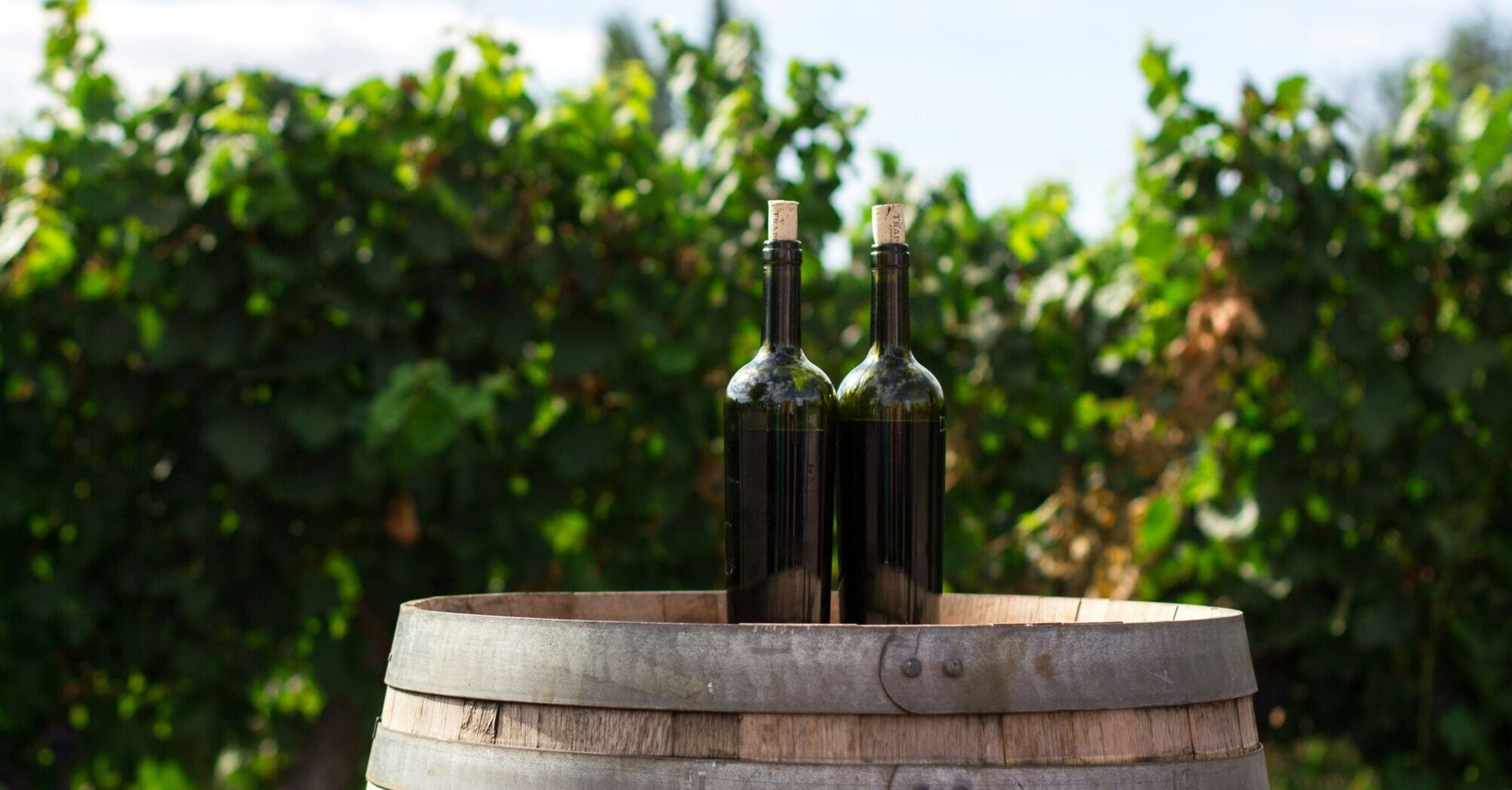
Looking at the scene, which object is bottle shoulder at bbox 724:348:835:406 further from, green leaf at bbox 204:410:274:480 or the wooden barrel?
green leaf at bbox 204:410:274:480

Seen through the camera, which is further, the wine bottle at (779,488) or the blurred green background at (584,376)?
the blurred green background at (584,376)

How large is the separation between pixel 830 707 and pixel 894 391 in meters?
0.42

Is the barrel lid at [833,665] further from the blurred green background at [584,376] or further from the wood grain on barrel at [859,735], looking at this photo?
the blurred green background at [584,376]

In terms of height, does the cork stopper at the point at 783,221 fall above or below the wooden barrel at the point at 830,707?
above

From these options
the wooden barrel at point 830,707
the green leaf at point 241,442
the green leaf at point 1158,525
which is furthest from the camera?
the green leaf at point 1158,525

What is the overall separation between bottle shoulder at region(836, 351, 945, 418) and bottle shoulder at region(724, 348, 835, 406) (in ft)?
0.10

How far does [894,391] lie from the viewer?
5.27 feet

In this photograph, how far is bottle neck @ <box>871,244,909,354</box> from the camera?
1.63 metres

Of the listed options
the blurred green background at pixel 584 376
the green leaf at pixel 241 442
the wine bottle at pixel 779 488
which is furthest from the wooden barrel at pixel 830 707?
the green leaf at pixel 241 442

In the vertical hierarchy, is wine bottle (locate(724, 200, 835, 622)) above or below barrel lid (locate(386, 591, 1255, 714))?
above

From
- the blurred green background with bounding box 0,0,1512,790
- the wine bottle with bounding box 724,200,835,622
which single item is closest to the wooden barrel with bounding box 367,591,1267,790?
the wine bottle with bounding box 724,200,835,622

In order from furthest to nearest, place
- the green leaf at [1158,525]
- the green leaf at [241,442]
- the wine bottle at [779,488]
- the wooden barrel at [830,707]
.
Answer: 1. the green leaf at [1158,525]
2. the green leaf at [241,442]
3. the wine bottle at [779,488]
4. the wooden barrel at [830,707]

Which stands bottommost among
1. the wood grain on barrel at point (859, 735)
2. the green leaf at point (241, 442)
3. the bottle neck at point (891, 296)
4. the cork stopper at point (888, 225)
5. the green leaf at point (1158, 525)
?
the wood grain on barrel at point (859, 735)

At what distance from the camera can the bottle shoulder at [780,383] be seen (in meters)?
1.58
